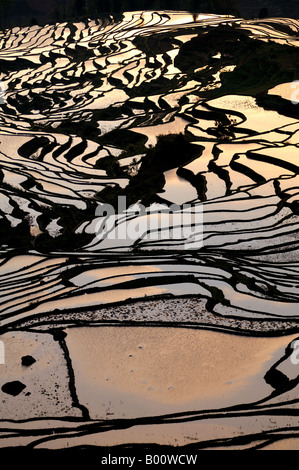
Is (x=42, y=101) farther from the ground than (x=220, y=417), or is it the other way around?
(x=220, y=417)

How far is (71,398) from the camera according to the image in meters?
6.32

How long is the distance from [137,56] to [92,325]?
56.1 ft

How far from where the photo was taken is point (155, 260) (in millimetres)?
9227

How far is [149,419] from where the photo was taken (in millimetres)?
5973

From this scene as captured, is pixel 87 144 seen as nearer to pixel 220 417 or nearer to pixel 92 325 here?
pixel 92 325

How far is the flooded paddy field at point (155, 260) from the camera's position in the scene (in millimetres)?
6102

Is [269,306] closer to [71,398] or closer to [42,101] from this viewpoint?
[71,398]

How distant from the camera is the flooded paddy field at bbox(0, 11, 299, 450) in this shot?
6.10 meters

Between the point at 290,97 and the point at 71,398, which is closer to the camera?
the point at 71,398

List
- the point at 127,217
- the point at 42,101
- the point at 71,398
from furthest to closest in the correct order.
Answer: the point at 42,101 < the point at 127,217 < the point at 71,398

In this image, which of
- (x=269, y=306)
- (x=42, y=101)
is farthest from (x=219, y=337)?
(x=42, y=101)

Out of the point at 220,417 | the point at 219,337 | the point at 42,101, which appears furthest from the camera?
the point at 42,101

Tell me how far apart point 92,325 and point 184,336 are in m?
0.89
